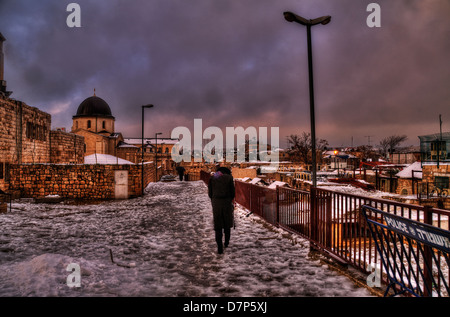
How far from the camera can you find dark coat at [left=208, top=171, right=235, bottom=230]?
5.71 metres

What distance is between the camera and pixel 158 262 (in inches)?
205

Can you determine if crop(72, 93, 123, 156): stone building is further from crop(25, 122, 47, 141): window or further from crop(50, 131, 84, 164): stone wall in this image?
crop(25, 122, 47, 141): window

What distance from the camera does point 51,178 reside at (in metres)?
16.8

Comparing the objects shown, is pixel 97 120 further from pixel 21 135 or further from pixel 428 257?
pixel 428 257

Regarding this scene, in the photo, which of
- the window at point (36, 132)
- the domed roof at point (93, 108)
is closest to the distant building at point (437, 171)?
the window at point (36, 132)

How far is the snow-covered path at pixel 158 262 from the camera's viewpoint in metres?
3.92

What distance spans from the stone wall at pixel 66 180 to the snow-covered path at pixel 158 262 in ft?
26.2

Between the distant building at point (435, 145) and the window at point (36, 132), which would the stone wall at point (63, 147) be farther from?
the distant building at point (435, 145)

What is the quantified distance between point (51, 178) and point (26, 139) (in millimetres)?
4397

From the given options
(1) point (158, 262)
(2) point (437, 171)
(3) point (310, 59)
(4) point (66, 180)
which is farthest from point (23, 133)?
(2) point (437, 171)

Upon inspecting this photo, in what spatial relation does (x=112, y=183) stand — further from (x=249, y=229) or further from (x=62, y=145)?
(x=249, y=229)

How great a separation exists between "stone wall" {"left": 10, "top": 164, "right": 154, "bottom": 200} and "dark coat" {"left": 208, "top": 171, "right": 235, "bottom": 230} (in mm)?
13198

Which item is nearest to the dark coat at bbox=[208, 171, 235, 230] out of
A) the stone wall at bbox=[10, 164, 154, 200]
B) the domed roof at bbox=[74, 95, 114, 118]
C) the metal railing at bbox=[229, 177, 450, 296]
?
the metal railing at bbox=[229, 177, 450, 296]
